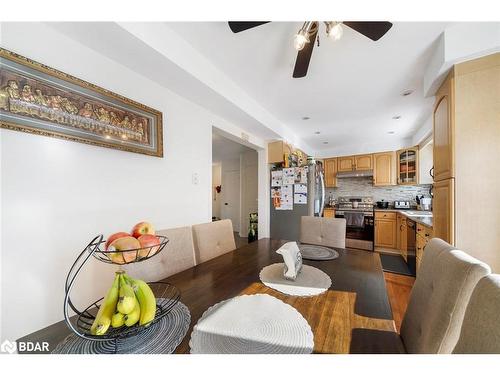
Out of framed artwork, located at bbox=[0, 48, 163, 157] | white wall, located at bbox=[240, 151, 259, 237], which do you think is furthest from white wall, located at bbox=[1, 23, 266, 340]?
white wall, located at bbox=[240, 151, 259, 237]

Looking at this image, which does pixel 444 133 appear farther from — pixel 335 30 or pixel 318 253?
pixel 318 253

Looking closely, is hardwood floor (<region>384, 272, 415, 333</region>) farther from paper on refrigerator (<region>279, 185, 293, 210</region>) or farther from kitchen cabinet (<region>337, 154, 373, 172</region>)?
kitchen cabinet (<region>337, 154, 373, 172</region>)

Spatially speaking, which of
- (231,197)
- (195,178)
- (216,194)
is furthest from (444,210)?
(216,194)

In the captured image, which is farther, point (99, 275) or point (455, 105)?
point (455, 105)

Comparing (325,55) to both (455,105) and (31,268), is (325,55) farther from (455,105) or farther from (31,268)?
(31,268)

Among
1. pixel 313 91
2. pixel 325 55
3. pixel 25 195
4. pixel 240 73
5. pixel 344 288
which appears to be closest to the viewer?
pixel 344 288

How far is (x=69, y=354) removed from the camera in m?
0.49

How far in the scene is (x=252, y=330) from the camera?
56 cm

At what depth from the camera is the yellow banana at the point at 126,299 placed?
0.52m

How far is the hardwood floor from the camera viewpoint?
175 centimetres

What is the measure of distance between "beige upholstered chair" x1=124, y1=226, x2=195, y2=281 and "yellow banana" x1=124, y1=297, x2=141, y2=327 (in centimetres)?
44
